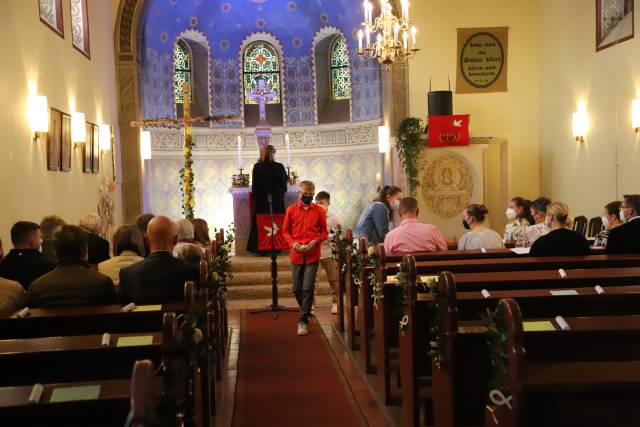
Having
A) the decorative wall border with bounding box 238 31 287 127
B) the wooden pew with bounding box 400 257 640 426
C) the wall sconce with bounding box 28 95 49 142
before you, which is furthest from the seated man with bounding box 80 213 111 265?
the decorative wall border with bounding box 238 31 287 127

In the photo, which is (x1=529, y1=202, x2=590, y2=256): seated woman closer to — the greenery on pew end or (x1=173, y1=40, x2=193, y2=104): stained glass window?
the greenery on pew end

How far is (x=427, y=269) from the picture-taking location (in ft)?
18.5

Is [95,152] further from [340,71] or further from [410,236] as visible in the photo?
[340,71]

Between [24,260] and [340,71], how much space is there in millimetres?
12497

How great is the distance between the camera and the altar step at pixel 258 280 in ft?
34.6

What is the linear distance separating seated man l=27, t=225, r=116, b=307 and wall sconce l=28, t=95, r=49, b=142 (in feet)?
12.4

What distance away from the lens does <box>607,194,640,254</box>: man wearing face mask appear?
20.6ft

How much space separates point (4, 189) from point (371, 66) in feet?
32.4

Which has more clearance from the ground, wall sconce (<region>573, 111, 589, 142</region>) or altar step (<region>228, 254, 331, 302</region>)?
wall sconce (<region>573, 111, 589, 142</region>)

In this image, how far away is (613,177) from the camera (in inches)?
388

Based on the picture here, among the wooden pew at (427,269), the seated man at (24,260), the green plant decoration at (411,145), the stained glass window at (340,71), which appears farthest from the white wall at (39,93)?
the stained glass window at (340,71)

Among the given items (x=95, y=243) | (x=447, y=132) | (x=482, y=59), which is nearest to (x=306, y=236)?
(x=95, y=243)

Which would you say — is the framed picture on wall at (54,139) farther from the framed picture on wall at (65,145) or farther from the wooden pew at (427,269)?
the wooden pew at (427,269)

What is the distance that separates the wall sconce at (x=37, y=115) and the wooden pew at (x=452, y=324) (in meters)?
4.75
